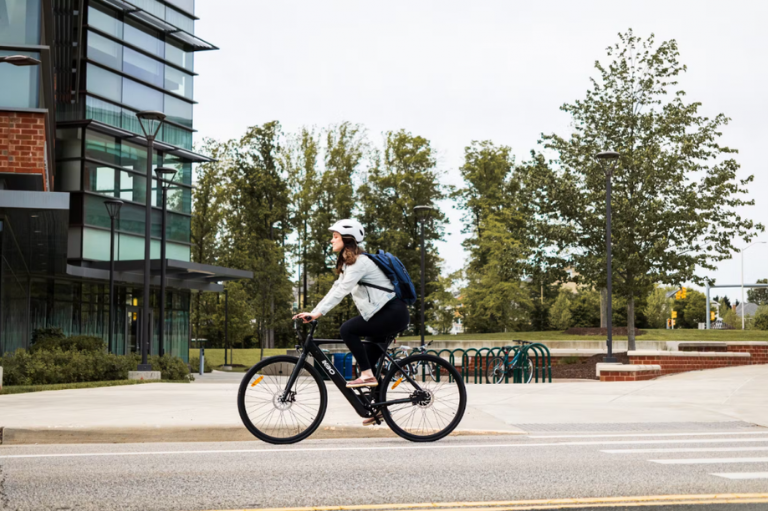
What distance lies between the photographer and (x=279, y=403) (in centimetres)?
767

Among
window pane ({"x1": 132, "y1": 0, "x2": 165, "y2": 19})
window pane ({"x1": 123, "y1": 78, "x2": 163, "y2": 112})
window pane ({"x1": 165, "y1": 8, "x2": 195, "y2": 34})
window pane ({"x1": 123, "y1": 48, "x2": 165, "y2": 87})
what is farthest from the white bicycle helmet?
window pane ({"x1": 165, "y1": 8, "x2": 195, "y2": 34})

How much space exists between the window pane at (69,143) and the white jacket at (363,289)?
30.6m

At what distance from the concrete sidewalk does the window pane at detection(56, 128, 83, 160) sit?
73.7 ft

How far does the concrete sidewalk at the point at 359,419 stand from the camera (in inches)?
344

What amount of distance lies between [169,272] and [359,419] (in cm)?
2818

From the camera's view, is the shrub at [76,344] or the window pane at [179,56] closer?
the shrub at [76,344]

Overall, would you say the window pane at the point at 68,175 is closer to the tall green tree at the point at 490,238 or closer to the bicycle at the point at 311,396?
the tall green tree at the point at 490,238

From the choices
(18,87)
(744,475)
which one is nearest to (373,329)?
(744,475)

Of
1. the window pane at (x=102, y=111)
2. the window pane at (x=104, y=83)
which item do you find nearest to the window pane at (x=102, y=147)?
the window pane at (x=102, y=111)

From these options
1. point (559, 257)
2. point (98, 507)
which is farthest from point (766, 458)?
point (559, 257)

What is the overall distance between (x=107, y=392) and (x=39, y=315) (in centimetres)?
1933

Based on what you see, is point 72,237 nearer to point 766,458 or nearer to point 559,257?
point 559,257

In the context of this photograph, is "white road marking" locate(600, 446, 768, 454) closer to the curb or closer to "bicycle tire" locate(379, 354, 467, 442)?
"bicycle tire" locate(379, 354, 467, 442)

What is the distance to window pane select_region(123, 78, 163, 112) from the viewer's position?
37906mm
